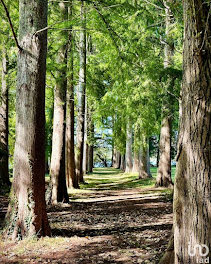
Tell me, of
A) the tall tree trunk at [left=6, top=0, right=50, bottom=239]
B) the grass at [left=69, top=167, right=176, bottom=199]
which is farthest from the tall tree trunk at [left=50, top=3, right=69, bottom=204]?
the tall tree trunk at [left=6, top=0, right=50, bottom=239]

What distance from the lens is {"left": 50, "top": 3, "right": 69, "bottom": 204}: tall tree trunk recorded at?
10125 mm

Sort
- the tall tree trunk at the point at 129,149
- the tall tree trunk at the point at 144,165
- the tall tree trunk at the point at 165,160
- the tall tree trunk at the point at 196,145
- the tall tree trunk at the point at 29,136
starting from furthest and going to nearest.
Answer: the tall tree trunk at the point at 129,149 < the tall tree trunk at the point at 144,165 < the tall tree trunk at the point at 165,160 < the tall tree trunk at the point at 29,136 < the tall tree trunk at the point at 196,145

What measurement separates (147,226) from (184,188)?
4031 mm

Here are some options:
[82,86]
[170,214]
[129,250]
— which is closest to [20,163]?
[129,250]

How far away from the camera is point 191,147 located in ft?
10.6

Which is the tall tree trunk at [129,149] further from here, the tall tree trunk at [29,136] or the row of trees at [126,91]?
the tall tree trunk at [29,136]

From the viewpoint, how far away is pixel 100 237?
606cm

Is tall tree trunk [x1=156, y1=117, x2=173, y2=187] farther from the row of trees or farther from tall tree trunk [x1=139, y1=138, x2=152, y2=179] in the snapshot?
tall tree trunk [x1=139, y1=138, x2=152, y2=179]

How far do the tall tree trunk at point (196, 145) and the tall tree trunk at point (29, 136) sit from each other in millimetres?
3064

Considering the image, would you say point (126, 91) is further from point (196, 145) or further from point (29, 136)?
point (196, 145)

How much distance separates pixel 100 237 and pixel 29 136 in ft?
8.26

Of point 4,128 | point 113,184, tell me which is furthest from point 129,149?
point 4,128

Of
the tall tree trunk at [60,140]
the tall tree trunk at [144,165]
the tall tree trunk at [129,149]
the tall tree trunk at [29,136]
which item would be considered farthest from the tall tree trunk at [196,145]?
the tall tree trunk at [129,149]

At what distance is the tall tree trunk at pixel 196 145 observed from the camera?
318 cm
